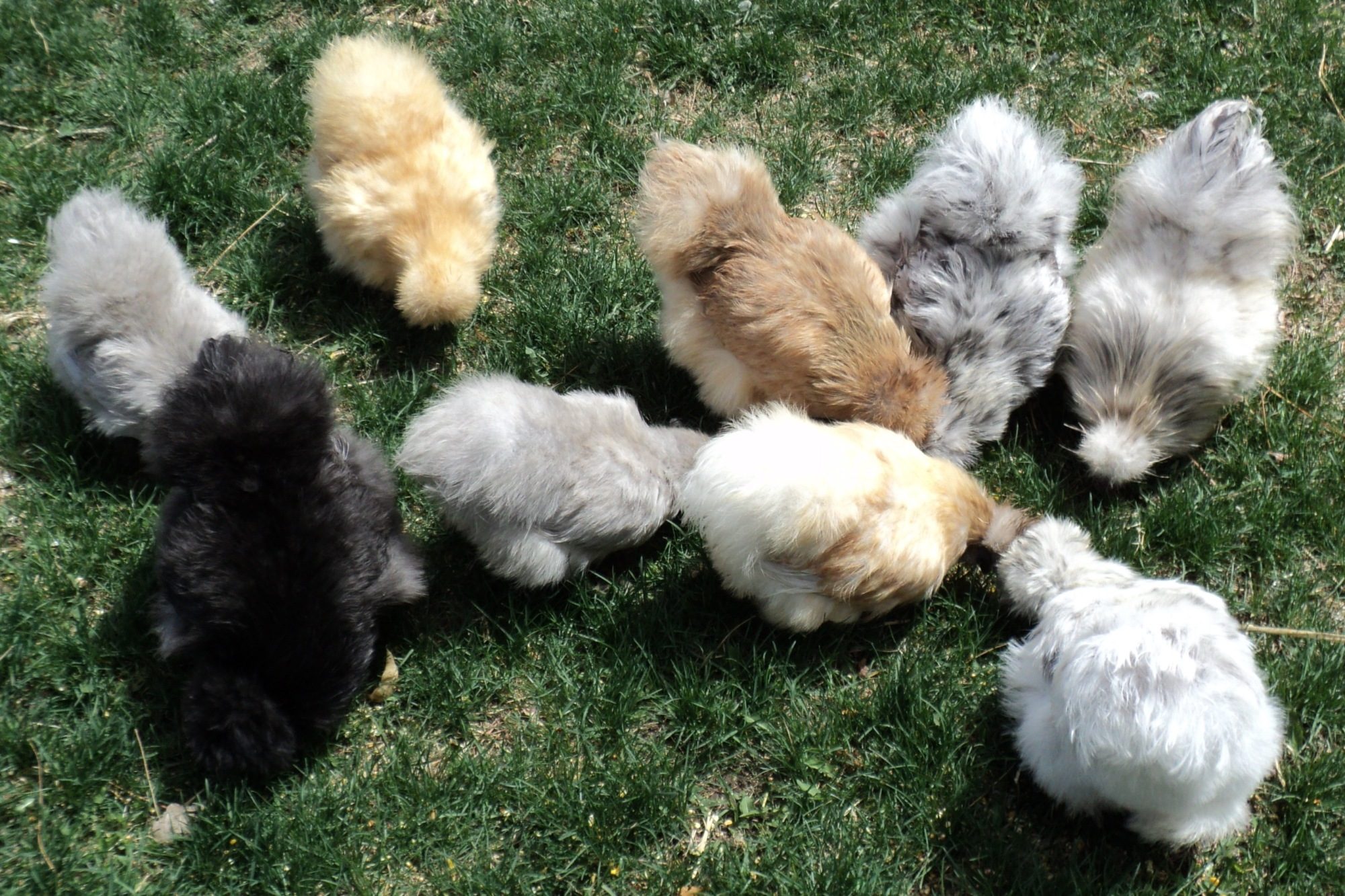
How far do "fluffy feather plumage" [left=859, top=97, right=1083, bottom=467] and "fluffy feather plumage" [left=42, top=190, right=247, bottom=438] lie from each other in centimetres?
238

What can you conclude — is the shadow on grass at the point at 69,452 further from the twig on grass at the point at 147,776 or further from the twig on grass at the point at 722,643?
the twig on grass at the point at 722,643

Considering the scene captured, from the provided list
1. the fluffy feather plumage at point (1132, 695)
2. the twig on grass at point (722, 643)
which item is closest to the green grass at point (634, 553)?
the twig on grass at point (722, 643)

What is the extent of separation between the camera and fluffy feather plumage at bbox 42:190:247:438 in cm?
339

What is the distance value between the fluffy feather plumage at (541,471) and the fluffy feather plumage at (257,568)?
12.7 inches

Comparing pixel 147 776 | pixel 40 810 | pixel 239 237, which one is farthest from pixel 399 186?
pixel 40 810

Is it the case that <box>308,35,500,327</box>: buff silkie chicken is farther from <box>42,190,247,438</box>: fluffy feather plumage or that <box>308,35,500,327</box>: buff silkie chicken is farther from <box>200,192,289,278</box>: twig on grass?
<box>42,190,247,438</box>: fluffy feather plumage

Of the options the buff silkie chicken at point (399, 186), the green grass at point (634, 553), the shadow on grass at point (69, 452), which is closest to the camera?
the green grass at point (634, 553)

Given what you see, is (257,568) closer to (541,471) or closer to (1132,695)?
(541,471)

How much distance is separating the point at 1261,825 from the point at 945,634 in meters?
1.05

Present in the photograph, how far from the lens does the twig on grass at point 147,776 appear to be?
3104mm

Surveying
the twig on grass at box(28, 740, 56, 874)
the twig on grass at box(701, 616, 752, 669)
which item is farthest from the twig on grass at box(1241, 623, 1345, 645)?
the twig on grass at box(28, 740, 56, 874)

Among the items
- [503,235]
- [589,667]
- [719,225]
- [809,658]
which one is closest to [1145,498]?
[809,658]

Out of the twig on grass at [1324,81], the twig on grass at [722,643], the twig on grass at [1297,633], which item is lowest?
the twig on grass at [722,643]

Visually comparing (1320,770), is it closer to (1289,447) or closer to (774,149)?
(1289,447)
